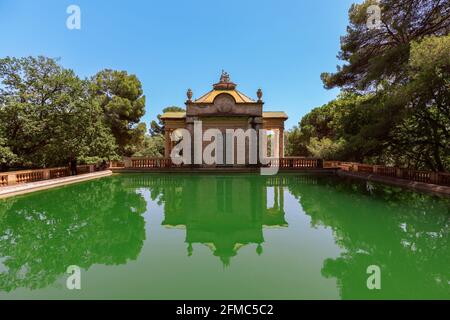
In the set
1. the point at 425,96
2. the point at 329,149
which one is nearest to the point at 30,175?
the point at 425,96

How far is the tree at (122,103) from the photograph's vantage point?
25.0 metres

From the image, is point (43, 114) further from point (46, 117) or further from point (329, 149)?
point (329, 149)

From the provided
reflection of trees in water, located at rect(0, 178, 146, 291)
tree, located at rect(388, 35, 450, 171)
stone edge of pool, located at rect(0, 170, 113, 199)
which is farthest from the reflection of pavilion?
tree, located at rect(388, 35, 450, 171)

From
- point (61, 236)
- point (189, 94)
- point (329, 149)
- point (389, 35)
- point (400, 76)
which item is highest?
point (389, 35)

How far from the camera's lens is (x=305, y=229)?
20.4 feet

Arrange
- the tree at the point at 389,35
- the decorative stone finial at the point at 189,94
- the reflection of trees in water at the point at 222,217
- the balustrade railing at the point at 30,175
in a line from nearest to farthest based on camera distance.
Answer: the reflection of trees in water at the point at 222,217, the balustrade railing at the point at 30,175, the tree at the point at 389,35, the decorative stone finial at the point at 189,94

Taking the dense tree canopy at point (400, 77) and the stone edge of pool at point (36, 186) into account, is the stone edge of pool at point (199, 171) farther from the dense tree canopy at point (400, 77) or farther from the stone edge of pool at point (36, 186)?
the dense tree canopy at point (400, 77)

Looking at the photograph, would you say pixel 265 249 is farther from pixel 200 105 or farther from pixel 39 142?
pixel 200 105

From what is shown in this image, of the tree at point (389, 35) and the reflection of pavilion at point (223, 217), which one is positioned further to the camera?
the tree at point (389, 35)

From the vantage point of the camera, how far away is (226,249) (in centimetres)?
481

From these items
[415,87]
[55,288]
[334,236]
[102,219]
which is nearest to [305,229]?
[334,236]

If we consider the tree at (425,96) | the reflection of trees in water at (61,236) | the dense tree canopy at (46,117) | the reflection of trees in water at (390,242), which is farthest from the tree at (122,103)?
the tree at (425,96)

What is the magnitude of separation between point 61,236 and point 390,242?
23.8ft

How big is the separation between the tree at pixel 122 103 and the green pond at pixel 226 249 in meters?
17.6
